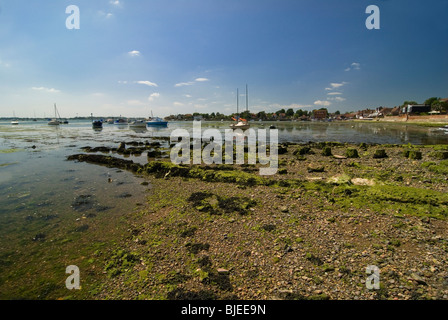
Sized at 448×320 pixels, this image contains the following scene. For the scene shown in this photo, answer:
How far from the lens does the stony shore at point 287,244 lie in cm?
479

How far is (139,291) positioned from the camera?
500cm

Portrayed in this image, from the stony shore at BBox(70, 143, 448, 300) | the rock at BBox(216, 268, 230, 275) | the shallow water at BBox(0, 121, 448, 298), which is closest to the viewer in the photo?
the stony shore at BBox(70, 143, 448, 300)

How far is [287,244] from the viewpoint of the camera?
21.0 ft

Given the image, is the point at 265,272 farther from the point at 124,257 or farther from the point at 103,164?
the point at 103,164

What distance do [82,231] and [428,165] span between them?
76.6 feet

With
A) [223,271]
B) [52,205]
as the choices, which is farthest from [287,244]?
[52,205]

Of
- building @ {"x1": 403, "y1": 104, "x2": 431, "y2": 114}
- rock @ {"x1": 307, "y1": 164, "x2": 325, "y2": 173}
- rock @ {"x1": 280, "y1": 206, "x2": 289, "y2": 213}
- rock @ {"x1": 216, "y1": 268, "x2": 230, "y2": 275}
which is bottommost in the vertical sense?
rock @ {"x1": 216, "y1": 268, "x2": 230, "y2": 275}

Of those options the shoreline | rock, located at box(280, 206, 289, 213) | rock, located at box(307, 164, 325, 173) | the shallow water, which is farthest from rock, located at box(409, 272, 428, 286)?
rock, located at box(307, 164, 325, 173)

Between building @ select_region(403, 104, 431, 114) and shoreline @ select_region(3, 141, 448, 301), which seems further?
building @ select_region(403, 104, 431, 114)

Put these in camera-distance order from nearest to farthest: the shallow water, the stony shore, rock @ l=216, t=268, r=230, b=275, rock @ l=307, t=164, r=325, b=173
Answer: the stony shore, rock @ l=216, t=268, r=230, b=275, the shallow water, rock @ l=307, t=164, r=325, b=173

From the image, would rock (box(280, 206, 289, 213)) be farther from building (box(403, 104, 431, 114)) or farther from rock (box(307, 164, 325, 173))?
building (box(403, 104, 431, 114))

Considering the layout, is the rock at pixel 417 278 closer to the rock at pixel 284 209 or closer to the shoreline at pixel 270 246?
the shoreline at pixel 270 246

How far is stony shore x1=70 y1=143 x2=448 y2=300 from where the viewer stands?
4.79 meters
